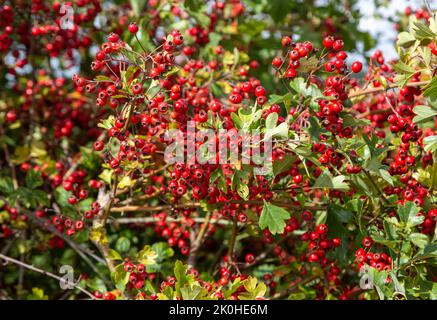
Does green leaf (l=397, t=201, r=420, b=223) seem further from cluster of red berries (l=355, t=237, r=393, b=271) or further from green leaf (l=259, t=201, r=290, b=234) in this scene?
green leaf (l=259, t=201, r=290, b=234)

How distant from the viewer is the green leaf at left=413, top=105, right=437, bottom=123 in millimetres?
2424

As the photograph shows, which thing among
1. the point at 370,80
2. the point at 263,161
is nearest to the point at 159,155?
the point at 263,161

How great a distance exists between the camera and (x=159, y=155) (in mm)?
2754

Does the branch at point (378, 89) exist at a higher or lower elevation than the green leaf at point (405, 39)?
lower

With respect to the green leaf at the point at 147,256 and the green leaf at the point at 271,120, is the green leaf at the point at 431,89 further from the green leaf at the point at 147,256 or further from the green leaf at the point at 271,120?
the green leaf at the point at 147,256

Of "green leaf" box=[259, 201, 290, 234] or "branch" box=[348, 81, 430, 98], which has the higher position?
"branch" box=[348, 81, 430, 98]

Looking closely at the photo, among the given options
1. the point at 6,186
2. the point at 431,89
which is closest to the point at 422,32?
the point at 431,89

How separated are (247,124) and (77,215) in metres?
1.26

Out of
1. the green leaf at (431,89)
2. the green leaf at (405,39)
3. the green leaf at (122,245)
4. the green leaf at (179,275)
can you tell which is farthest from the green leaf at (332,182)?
the green leaf at (122,245)

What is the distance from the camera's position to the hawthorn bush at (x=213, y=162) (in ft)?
7.75

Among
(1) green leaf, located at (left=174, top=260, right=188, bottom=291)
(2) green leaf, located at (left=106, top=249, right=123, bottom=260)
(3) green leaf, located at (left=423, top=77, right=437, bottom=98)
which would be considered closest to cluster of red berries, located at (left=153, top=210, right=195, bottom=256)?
(2) green leaf, located at (left=106, top=249, right=123, bottom=260)

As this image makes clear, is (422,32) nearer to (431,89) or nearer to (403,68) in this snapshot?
(403,68)

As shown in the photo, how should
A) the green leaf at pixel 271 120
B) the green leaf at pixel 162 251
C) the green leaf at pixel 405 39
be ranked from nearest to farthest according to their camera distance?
1. the green leaf at pixel 271 120
2. the green leaf at pixel 405 39
3. the green leaf at pixel 162 251

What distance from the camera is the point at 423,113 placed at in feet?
7.99
